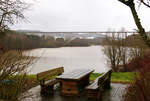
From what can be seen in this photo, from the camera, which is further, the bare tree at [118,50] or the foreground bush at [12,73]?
the bare tree at [118,50]

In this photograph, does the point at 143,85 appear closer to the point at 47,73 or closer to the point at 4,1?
the point at 47,73

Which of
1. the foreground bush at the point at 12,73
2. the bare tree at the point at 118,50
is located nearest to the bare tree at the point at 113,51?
the bare tree at the point at 118,50

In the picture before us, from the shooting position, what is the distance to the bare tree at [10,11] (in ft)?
20.9

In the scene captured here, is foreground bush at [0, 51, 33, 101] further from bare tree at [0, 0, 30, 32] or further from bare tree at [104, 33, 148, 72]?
bare tree at [104, 33, 148, 72]

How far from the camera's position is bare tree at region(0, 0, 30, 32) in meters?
6.37

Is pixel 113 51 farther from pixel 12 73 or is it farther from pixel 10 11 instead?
pixel 12 73

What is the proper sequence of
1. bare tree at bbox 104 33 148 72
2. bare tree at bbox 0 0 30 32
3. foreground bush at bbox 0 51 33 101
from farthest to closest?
bare tree at bbox 104 33 148 72
bare tree at bbox 0 0 30 32
foreground bush at bbox 0 51 33 101

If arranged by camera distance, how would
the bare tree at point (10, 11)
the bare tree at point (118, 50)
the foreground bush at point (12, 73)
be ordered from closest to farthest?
the foreground bush at point (12, 73) < the bare tree at point (10, 11) < the bare tree at point (118, 50)

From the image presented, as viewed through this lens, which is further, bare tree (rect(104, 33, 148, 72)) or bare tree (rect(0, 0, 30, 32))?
bare tree (rect(104, 33, 148, 72))

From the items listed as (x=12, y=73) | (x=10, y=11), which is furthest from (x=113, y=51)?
(x=12, y=73)

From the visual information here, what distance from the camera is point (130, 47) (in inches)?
523

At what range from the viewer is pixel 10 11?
6.61 meters

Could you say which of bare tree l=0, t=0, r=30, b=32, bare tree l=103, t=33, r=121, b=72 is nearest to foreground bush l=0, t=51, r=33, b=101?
bare tree l=0, t=0, r=30, b=32

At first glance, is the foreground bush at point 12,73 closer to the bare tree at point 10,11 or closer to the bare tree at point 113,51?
the bare tree at point 10,11
